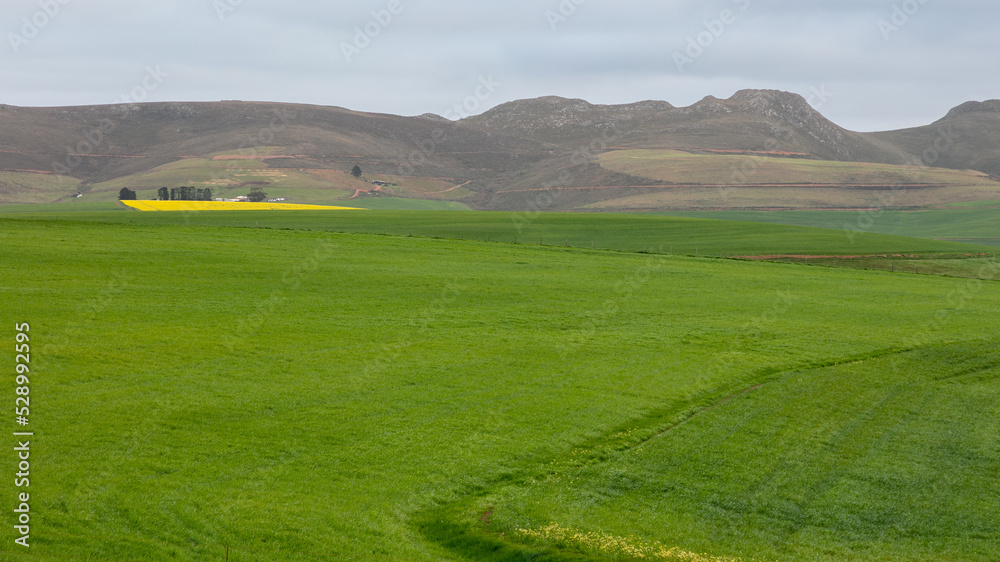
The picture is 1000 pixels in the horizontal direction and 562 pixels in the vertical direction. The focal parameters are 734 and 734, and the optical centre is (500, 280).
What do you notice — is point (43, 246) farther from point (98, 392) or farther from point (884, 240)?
point (884, 240)

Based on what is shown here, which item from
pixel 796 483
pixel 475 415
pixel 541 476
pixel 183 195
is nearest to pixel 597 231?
pixel 475 415

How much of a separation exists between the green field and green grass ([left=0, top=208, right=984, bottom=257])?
25853 mm

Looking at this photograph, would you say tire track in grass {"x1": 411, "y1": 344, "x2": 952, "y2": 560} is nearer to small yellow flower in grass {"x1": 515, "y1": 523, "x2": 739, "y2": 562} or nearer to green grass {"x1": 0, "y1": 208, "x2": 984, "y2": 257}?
small yellow flower in grass {"x1": 515, "y1": 523, "x2": 739, "y2": 562}

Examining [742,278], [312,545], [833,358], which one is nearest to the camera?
[312,545]

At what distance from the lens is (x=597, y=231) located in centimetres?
7506

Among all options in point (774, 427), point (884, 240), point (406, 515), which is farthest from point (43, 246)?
point (884, 240)

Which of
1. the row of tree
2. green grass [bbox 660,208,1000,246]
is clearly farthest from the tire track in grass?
the row of tree

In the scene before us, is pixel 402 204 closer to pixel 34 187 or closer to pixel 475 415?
pixel 34 187

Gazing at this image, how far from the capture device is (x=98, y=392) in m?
18.3

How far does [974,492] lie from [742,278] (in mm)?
31786

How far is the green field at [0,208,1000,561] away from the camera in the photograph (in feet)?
43.3

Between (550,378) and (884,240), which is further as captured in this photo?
(884,240)

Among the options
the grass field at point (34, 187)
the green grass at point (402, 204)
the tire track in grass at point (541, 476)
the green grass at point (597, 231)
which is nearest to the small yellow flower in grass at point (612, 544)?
the tire track in grass at point (541, 476)

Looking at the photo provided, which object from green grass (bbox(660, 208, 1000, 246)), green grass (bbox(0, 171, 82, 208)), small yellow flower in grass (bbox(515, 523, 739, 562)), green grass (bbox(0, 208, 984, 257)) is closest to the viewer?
small yellow flower in grass (bbox(515, 523, 739, 562))
